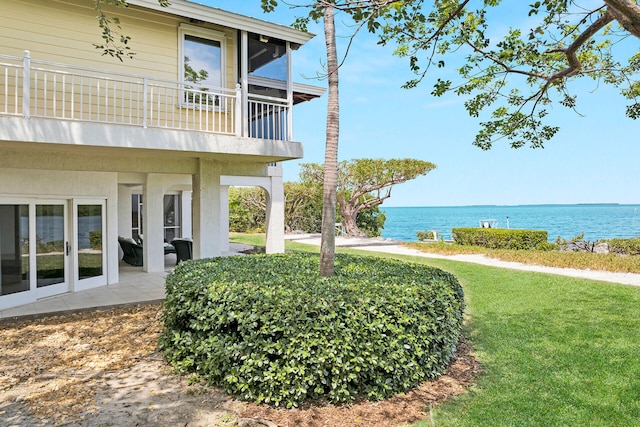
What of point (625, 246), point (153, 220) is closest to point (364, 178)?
point (625, 246)

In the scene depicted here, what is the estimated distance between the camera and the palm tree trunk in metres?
5.52

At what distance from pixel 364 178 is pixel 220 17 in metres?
15.5

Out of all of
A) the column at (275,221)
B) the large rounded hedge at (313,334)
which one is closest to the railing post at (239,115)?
the column at (275,221)

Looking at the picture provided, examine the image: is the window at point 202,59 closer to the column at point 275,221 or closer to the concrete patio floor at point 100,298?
the column at point 275,221

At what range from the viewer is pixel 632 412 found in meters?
4.18

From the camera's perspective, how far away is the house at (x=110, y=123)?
801 centimetres

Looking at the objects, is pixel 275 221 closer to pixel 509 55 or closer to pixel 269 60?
pixel 269 60

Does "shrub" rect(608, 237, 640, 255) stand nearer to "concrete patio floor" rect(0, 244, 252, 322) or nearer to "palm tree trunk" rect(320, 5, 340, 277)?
"palm tree trunk" rect(320, 5, 340, 277)

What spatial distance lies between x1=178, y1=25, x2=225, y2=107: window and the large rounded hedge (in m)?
6.15

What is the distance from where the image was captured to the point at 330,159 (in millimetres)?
5551

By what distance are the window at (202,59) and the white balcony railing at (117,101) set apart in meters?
0.35

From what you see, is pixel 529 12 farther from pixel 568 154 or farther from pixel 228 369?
pixel 568 154

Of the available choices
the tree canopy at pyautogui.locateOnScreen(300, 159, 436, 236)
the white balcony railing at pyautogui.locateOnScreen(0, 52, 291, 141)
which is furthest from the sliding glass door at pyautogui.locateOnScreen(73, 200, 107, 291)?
the tree canopy at pyautogui.locateOnScreen(300, 159, 436, 236)

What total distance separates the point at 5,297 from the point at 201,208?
4.16m
